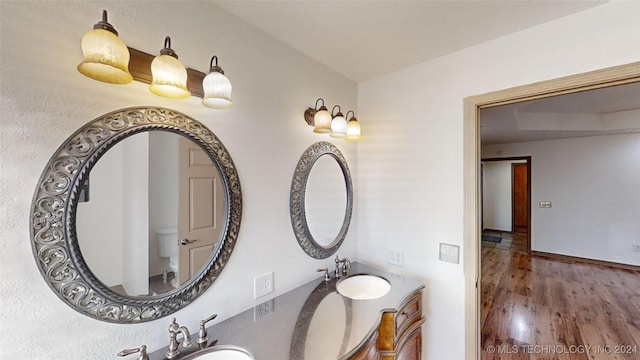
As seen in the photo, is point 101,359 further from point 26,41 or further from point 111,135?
point 26,41

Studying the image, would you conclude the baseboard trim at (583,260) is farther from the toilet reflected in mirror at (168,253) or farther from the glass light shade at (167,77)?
the glass light shade at (167,77)

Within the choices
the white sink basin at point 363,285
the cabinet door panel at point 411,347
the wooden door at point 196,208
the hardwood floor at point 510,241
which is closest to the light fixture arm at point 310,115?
the wooden door at point 196,208

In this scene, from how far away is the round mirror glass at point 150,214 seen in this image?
2.94 feet

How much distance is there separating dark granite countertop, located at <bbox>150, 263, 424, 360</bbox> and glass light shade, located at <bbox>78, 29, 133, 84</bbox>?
39.5 inches

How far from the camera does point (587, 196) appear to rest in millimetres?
4633

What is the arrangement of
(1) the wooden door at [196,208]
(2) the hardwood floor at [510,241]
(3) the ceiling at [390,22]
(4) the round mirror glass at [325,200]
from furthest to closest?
(2) the hardwood floor at [510,241] < (4) the round mirror glass at [325,200] < (3) the ceiling at [390,22] < (1) the wooden door at [196,208]

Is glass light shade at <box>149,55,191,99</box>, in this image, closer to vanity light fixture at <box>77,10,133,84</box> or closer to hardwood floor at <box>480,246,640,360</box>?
vanity light fixture at <box>77,10,133,84</box>

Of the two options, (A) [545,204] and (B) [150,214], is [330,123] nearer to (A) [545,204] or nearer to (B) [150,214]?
(B) [150,214]

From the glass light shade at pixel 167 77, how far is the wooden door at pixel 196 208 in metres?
0.22

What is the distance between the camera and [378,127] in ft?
6.81

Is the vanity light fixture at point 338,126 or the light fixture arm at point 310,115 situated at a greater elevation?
the light fixture arm at point 310,115

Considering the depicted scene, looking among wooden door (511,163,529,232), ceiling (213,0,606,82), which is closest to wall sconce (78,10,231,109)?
ceiling (213,0,606,82)

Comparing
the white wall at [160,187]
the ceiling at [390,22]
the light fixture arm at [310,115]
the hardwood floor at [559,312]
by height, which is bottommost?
the hardwood floor at [559,312]

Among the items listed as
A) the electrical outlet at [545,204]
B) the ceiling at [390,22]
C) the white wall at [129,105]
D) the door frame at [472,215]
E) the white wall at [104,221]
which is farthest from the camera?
the electrical outlet at [545,204]
